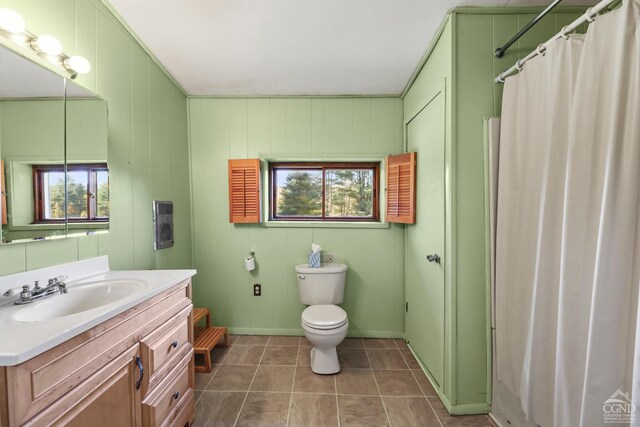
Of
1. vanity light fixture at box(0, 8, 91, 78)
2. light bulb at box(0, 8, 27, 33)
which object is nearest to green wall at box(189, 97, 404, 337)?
vanity light fixture at box(0, 8, 91, 78)

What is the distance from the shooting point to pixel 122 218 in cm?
149

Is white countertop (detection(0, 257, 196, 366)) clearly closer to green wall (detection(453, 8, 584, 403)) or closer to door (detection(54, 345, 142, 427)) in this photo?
door (detection(54, 345, 142, 427))

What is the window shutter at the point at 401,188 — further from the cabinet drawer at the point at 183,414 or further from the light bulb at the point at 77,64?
the light bulb at the point at 77,64

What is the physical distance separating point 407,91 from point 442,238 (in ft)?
4.50

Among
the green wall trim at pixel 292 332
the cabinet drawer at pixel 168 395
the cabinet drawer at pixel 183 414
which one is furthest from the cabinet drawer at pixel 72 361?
the green wall trim at pixel 292 332

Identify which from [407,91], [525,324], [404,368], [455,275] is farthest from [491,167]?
[404,368]

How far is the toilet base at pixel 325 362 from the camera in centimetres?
180

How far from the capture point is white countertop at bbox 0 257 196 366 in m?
0.61

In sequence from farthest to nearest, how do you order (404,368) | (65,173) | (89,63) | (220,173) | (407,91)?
(220,173) < (407,91) < (404,368) < (89,63) < (65,173)

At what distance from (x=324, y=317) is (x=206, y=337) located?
1038 millimetres

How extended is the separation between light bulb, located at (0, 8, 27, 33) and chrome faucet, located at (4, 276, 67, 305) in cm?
99

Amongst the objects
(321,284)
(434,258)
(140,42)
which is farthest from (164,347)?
(140,42)

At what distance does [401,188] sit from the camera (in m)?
2.08

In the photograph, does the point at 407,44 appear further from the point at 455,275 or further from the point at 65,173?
the point at 65,173
